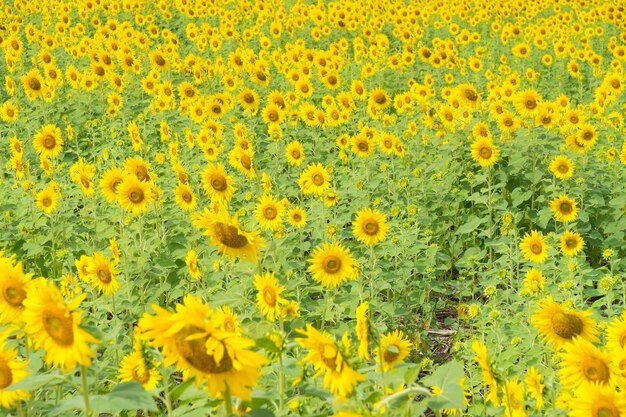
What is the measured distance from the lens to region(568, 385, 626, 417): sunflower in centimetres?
185

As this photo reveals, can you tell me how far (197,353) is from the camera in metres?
1.41

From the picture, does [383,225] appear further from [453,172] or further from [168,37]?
[168,37]

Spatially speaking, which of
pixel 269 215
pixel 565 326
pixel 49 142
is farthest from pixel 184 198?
pixel 565 326

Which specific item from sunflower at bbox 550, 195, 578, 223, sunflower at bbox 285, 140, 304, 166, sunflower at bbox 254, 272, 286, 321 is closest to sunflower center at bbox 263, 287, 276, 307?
sunflower at bbox 254, 272, 286, 321

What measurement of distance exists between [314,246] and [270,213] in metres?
0.67

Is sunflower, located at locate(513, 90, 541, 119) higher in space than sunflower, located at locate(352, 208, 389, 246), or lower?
higher

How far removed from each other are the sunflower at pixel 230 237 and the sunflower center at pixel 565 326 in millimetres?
1392

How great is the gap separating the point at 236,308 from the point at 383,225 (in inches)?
44.4

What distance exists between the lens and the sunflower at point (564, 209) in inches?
204

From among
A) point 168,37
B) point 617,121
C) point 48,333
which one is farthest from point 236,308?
point 168,37

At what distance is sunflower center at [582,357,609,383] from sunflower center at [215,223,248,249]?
171 cm

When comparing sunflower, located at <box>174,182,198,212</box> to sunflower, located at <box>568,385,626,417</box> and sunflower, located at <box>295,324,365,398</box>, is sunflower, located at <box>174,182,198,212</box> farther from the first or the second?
sunflower, located at <box>568,385,626,417</box>

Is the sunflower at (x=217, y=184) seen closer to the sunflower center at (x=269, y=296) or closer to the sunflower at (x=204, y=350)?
the sunflower center at (x=269, y=296)

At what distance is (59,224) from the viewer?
515 centimetres
